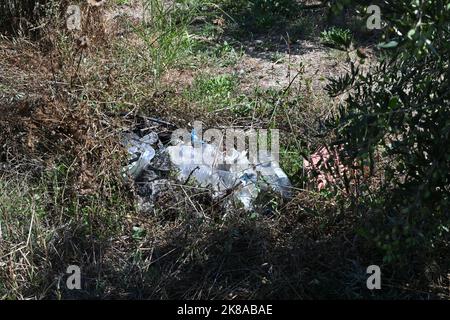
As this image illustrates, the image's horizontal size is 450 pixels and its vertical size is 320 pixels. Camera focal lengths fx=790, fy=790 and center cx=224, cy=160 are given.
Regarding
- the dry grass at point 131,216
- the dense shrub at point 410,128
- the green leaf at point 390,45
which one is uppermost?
the green leaf at point 390,45

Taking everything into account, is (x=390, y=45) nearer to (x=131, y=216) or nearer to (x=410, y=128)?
(x=410, y=128)

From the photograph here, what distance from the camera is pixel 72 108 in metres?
5.03

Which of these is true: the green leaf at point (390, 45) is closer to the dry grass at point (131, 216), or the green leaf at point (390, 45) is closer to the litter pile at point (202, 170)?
the dry grass at point (131, 216)

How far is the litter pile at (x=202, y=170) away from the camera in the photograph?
4.72 m

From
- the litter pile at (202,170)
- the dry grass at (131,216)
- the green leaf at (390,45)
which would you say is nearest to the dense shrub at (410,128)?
the green leaf at (390,45)

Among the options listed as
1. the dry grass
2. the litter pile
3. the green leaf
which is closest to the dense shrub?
the green leaf

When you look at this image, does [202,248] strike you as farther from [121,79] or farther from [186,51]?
[186,51]

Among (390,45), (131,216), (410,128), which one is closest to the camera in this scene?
(390,45)

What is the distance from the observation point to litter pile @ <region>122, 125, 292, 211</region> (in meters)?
4.72

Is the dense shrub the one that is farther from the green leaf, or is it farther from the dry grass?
the dry grass

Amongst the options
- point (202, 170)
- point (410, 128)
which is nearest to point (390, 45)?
point (410, 128)

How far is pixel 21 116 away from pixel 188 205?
4.17 feet

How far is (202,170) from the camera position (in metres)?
4.95
